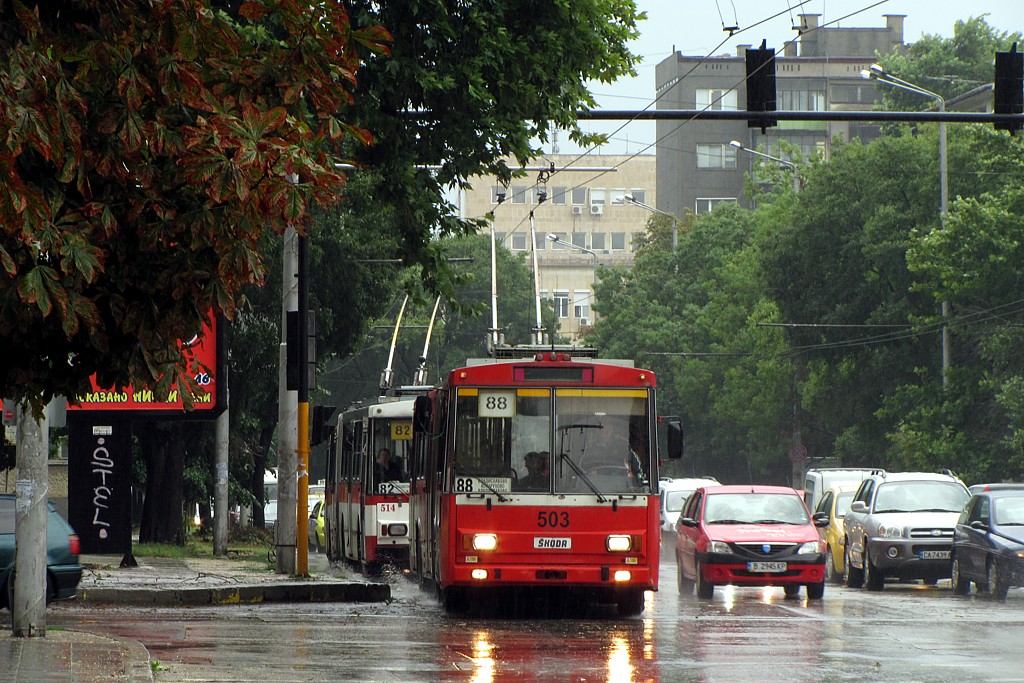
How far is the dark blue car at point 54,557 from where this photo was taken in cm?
1870

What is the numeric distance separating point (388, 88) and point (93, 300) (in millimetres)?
12251

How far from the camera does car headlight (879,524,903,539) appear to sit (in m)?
26.7

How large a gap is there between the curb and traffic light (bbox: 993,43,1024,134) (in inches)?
370

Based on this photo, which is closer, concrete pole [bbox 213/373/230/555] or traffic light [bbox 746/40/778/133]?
traffic light [bbox 746/40/778/133]

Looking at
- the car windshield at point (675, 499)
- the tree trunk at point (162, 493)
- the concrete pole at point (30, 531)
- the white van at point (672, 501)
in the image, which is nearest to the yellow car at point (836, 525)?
the white van at point (672, 501)

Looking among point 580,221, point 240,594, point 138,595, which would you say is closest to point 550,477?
point 240,594

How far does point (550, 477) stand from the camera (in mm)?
18688

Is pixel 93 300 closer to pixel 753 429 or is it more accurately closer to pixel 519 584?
pixel 519 584

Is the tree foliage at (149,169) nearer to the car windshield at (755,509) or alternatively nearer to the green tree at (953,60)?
the car windshield at (755,509)

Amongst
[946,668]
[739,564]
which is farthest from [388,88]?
[946,668]

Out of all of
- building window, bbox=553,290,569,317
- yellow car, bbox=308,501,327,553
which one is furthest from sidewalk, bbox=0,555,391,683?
building window, bbox=553,290,569,317

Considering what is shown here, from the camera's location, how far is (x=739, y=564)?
23.7 metres

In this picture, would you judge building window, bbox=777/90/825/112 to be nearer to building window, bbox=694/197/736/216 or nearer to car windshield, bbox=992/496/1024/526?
building window, bbox=694/197/736/216

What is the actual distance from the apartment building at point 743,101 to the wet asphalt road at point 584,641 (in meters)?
91.8
